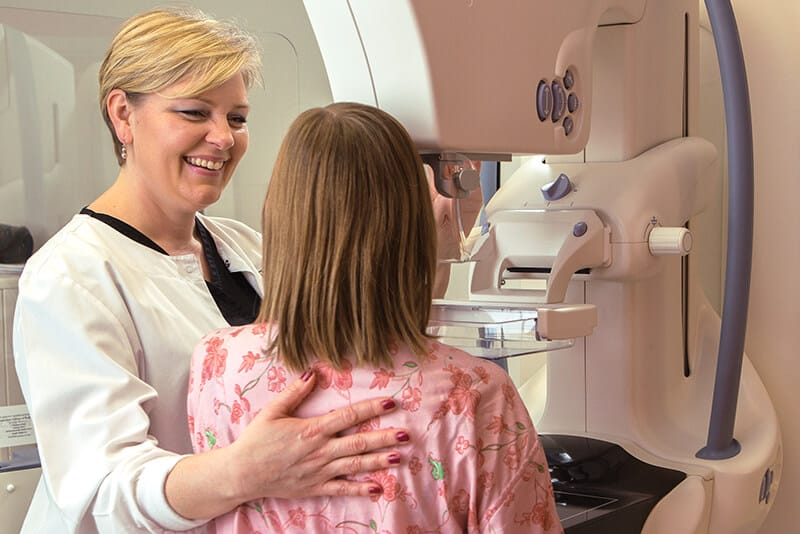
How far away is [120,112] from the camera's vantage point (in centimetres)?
136

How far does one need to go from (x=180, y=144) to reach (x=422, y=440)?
1.87 feet

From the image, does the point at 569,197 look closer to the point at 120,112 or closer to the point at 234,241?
the point at 234,241

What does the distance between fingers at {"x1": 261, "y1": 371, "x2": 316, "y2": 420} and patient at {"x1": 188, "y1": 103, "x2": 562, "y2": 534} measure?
14 mm

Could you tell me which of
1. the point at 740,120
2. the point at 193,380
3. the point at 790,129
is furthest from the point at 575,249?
the point at 790,129

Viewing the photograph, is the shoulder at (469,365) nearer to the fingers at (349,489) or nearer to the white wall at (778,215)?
the fingers at (349,489)

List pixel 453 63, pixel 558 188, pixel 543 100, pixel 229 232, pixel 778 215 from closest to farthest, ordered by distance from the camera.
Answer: pixel 453 63 → pixel 543 100 → pixel 558 188 → pixel 229 232 → pixel 778 215

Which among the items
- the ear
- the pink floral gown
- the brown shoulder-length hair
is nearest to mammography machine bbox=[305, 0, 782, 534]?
the brown shoulder-length hair

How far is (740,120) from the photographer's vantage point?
1.48 meters

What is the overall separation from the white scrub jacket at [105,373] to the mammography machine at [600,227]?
1.15ft

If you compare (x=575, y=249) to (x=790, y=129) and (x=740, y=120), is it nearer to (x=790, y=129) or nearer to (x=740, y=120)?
(x=740, y=120)

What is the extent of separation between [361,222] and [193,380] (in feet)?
0.90

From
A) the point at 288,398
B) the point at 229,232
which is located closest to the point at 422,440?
the point at 288,398

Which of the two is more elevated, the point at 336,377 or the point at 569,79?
the point at 569,79

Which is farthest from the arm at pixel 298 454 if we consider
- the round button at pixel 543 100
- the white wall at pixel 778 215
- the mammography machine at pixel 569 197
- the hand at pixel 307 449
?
the white wall at pixel 778 215
